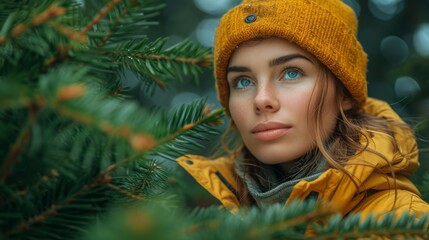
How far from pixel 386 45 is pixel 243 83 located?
9.72ft

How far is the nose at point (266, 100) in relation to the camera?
1570mm

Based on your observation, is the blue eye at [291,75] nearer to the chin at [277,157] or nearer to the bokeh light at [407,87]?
the chin at [277,157]

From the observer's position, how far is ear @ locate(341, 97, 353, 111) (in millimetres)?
1835

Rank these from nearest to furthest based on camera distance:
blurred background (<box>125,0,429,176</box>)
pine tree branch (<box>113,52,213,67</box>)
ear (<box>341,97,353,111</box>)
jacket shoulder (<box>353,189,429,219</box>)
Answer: pine tree branch (<box>113,52,213,67</box>)
jacket shoulder (<box>353,189,429,219</box>)
ear (<box>341,97,353,111</box>)
blurred background (<box>125,0,429,176</box>)

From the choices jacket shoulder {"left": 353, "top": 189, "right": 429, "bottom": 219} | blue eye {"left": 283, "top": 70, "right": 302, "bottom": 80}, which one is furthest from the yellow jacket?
blue eye {"left": 283, "top": 70, "right": 302, "bottom": 80}

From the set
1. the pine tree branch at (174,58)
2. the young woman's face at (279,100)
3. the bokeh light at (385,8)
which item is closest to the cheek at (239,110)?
the young woman's face at (279,100)

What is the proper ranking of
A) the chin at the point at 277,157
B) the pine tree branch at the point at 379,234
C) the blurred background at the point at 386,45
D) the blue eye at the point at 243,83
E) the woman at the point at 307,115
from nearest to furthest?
the pine tree branch at the point at 379,234, the woman at the point at 307,115, the chin at the point at 277,157, the blue eye at the point at 243,83, the blurred background at the point at 386,45

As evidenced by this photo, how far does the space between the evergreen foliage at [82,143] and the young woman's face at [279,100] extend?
80cm

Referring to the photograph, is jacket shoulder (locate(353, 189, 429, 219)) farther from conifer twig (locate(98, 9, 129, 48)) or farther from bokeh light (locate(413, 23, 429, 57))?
bokeh light (locate(413, 23, 429, 57))

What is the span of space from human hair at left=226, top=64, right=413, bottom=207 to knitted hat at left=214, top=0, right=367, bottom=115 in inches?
2.3

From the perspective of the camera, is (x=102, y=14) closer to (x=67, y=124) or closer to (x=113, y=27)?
(x=113, y=27)

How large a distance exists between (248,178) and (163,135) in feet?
3.85

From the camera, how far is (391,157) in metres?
1.55

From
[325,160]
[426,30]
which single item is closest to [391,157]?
[325,160]
